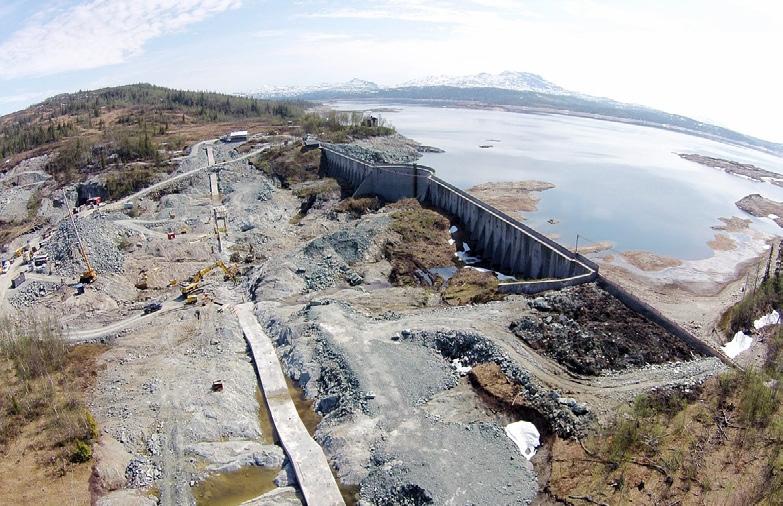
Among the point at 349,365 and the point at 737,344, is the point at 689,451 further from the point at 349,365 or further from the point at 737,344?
the point at 349,365

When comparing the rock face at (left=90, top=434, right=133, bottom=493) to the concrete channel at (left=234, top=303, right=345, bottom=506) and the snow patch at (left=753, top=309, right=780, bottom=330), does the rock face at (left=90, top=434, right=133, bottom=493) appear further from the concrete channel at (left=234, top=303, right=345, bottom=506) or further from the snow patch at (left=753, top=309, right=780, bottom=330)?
the snow patch at (left=753, top=309, right=780, bottom=330)

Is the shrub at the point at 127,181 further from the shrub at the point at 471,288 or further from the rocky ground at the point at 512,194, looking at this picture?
the shrub at the point at 471,288

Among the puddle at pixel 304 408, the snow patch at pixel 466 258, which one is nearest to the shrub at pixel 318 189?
the snow patch at pixel 466 258

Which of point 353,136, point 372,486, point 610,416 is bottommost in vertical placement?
point 372,486

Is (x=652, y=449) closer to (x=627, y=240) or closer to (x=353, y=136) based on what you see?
(x=627, y=240)

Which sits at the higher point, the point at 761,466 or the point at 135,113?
the point at 135,113

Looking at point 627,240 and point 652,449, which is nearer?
point 652,449

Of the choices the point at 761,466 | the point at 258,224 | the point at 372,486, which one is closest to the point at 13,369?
the point at 372,486
